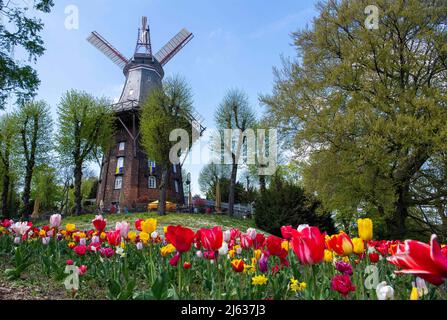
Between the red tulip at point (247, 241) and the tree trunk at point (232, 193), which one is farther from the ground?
the tree trunk at point (232, 193)

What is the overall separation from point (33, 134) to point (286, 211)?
65.2 ft

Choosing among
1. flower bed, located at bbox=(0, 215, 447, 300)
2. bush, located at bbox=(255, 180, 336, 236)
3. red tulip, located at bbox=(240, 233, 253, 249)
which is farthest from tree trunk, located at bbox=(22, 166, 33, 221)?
red tulip, located at bbox=(240, 233, 253, 249)

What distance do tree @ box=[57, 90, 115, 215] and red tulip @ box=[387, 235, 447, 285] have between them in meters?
26.6

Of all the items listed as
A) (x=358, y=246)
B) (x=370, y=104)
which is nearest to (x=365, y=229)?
(x=358, y=246)

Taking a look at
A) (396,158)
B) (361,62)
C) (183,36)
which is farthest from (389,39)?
(183,36)

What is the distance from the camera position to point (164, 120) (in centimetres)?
2448

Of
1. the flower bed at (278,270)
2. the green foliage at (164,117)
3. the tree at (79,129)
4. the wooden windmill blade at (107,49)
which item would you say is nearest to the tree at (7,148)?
the tree at (79,129)

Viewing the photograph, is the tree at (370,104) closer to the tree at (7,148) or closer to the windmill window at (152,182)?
the windmill window at (152,182)

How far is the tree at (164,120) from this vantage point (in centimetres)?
2433

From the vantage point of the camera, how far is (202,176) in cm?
5072

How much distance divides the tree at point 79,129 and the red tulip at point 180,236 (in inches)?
1001

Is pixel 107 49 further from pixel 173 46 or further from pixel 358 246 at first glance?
pixel 358 246

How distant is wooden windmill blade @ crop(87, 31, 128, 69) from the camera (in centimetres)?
3728

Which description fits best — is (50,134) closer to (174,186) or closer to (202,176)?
(174,186)
